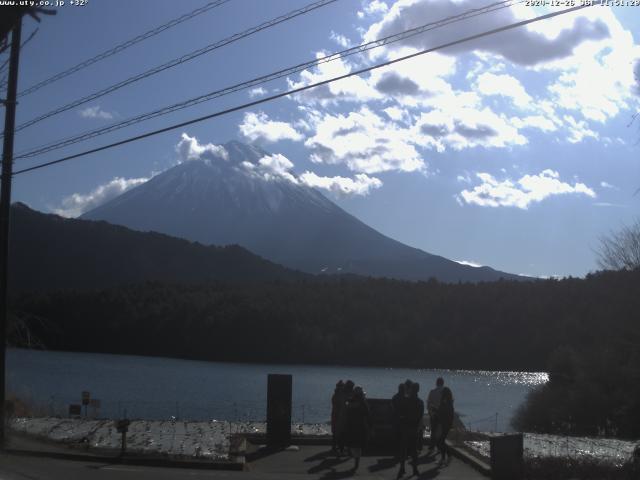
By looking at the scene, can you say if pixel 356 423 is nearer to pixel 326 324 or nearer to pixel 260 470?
pixel 260 470

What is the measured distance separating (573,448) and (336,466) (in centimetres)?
472

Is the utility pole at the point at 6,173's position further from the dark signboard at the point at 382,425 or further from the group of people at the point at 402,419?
the dark signboard at the point at 382,425

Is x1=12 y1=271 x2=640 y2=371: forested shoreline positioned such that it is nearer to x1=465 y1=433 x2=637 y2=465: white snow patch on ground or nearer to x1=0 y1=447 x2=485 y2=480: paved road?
x1=465 y1=433 x2=637 y2=465: white snow patch on ground

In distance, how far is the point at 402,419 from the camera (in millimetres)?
12742

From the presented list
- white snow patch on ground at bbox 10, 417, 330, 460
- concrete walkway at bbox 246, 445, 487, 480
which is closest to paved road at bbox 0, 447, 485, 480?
concrete walkway at bbox 246, 445, 487, 480

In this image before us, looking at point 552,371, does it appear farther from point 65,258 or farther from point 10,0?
point 65,258

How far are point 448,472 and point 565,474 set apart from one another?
6.41ft

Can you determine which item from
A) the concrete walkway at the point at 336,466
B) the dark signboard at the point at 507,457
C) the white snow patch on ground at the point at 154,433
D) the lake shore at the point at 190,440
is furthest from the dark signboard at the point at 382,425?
the dark signboard at the point at 507,457

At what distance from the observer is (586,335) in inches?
2328

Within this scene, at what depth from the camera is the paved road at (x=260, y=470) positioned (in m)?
12.6

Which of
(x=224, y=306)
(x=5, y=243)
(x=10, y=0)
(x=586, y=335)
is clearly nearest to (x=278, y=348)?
(x=224, y=306)

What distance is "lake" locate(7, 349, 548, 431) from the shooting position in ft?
106

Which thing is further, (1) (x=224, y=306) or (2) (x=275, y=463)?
(1) (x=224, y=306)

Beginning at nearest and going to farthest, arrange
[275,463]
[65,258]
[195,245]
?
[275,463], [65,258], [195,245]
